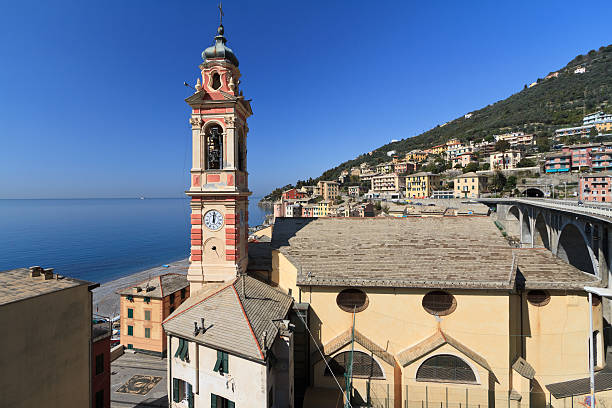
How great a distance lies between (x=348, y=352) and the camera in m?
15.5

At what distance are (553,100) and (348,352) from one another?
225 meters

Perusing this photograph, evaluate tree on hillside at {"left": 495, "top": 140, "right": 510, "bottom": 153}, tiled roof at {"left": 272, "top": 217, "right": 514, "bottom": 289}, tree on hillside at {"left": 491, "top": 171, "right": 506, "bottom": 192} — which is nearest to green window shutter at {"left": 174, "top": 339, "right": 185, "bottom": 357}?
tiled roof at {"left": 272, "top": 217, "right": 514, "bottom": 289}

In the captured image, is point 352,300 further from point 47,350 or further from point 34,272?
point 34,272

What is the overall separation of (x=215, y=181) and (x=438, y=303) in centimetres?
1396

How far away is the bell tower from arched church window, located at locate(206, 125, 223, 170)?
2.6 inches

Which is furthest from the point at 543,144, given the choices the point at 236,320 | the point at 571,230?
the point at 236,320

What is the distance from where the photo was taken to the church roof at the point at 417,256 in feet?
49.8

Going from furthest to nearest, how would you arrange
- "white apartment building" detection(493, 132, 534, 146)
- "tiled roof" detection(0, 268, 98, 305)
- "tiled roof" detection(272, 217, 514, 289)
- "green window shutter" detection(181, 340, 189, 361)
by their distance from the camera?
1. "white apartment building" detection(493, 132, 534, 146)
2. "tiled roof" detection(272, 217, 514, 289)
3. "green window shutter" detection(181, 340, 189, 361)
4. "tiled roof" detection(0, 268, 98, 305)

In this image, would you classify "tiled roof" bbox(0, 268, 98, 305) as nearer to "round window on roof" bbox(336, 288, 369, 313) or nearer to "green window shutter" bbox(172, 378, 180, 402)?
"green window shutter" bbox(172, 378, 180, 402)

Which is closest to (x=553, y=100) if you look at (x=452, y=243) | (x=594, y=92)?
(x=594, y=92)

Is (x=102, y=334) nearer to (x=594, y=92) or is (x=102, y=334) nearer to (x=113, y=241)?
(x=113, y=241)

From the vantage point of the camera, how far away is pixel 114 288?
57.1m

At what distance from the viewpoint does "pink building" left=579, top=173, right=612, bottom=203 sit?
68.2 metres

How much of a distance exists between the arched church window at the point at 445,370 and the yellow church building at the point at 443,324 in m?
0.05
